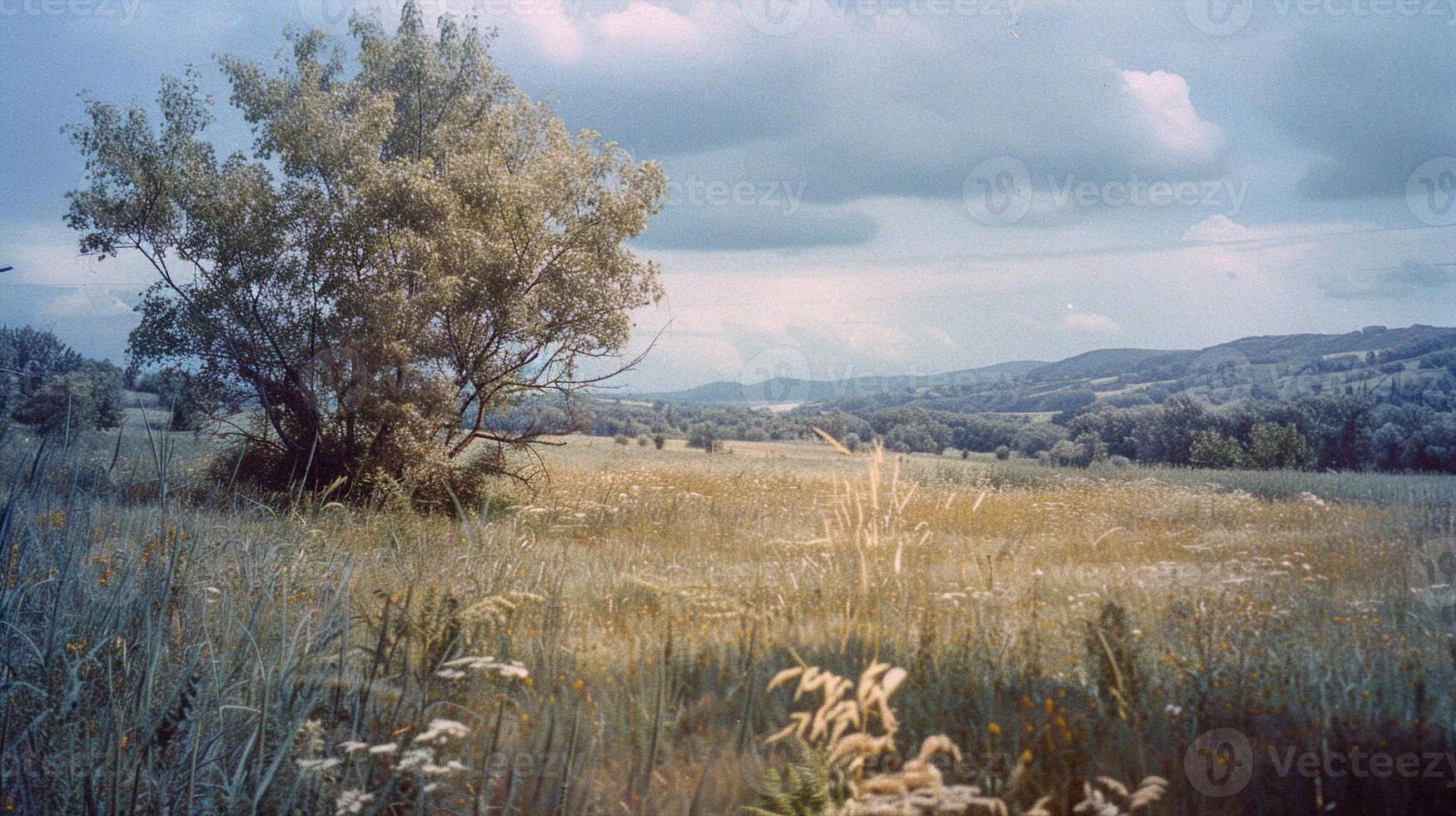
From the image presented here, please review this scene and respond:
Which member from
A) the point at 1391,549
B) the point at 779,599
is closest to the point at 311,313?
the point at 779,599

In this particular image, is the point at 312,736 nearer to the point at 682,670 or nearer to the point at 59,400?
the point at 682,670

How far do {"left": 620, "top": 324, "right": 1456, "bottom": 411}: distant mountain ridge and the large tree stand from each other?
270 cm

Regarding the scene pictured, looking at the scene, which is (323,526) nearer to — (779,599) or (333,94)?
(779,599)

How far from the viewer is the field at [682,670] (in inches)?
134

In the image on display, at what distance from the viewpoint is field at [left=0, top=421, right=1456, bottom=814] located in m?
3.40

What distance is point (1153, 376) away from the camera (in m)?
45.9

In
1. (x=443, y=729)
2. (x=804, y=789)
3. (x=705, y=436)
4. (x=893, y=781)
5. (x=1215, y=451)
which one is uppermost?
(x=705, y=436)

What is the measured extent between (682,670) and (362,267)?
10.6 m

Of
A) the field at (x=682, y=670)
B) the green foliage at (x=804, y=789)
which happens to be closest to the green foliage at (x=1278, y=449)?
the field at (x=682, y=670)

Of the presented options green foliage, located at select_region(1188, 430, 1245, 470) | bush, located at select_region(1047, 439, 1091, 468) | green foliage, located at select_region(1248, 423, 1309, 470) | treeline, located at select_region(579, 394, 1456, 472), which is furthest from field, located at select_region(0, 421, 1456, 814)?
green foliage, located at select_region(1188, 430, 1245, 470)

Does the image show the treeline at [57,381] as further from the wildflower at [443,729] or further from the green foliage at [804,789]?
the green foliage at [804,789]

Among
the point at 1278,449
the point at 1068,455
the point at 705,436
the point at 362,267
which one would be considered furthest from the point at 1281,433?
the point at 362,267

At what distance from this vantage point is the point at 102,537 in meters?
7.78

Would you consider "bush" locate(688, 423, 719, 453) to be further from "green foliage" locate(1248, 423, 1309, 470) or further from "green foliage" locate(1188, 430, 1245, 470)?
"green foliage" locate(1188, 430, 1245, 470)
